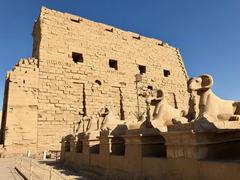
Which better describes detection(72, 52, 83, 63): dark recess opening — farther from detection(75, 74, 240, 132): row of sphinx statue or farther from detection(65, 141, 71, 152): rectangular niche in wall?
detection(75, 74, 240, 132): row of sphinx statue

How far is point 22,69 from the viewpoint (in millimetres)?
14062

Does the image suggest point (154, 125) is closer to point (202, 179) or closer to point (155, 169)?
point (155, 169)

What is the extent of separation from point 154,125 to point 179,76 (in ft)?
55.7

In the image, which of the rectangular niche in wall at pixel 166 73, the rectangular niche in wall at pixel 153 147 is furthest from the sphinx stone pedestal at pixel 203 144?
the rectangular niche in wall at pixel 166 73

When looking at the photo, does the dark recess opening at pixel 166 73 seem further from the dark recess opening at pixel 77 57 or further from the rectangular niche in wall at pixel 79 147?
the rectangular niche in wall at pixel 79 147

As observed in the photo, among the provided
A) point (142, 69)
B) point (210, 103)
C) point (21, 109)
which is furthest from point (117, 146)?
point (142, 69)

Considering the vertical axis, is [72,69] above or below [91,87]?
above

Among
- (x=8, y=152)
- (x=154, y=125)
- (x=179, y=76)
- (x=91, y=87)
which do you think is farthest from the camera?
(x=179, y=76)

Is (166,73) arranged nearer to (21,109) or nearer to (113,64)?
(113,64)

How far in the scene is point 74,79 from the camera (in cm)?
1563

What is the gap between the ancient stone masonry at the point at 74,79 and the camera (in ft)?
44.9

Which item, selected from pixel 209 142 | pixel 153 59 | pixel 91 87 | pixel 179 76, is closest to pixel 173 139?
pixel 209 142

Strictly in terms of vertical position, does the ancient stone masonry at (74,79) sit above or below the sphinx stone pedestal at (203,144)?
above

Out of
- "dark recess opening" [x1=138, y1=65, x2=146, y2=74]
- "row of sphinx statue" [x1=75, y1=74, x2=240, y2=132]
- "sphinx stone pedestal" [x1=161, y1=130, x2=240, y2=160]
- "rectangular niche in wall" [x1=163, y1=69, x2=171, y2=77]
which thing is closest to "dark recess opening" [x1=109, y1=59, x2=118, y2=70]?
"dark recess opening" [x1=138, y1=65, x2=146, y2=74]
